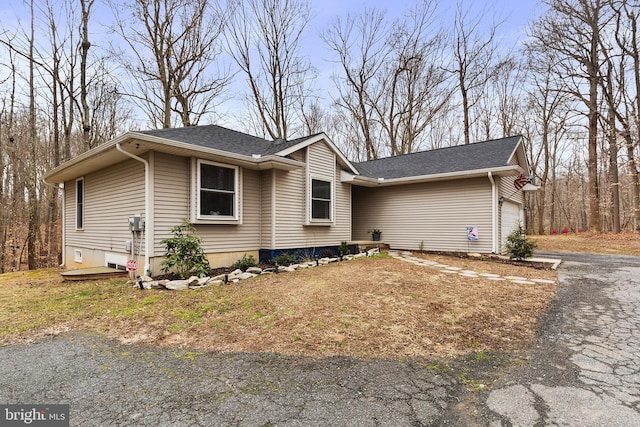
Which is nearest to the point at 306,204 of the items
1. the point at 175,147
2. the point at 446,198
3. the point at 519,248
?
the point at 175,147

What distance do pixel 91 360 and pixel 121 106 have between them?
54.6 feet

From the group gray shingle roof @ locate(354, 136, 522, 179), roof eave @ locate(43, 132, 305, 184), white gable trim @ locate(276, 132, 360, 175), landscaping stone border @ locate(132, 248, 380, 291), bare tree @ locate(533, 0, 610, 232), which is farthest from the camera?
bare tree @ locate(533, 0, 610, 232)

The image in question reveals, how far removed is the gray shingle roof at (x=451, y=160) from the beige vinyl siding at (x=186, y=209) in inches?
189

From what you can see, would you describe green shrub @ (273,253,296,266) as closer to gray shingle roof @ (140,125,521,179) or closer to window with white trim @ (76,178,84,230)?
gray shingle roof @ (140,125,521,179)

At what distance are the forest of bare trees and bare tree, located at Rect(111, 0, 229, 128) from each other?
0.05 m

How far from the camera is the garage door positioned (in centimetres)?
1004

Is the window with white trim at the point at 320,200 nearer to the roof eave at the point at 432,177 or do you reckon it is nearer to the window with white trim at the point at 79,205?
the roof eave at the point at 432,177

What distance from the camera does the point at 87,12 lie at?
11.6 metres

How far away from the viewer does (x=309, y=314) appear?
397 cm

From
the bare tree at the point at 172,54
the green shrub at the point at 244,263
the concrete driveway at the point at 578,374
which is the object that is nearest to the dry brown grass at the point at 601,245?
the concrete driveway at the point at 578,374

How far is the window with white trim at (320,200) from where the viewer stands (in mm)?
9078

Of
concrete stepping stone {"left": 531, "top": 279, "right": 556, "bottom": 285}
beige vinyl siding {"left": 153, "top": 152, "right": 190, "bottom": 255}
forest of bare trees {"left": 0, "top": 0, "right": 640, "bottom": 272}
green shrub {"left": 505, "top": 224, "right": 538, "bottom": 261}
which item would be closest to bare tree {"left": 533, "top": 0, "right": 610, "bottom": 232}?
forest of bare trees {"left": 0, "top": 0, "right": 640, "bottom": 272}

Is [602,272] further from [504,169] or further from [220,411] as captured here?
[220,411]

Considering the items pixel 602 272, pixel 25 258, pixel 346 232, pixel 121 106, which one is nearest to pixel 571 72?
pixel 602 272
